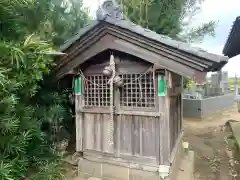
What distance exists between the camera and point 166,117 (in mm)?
4949

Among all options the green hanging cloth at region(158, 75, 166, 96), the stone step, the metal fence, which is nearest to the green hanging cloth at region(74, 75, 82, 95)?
the green hanging cloth at region(158, 75, 166, 96)

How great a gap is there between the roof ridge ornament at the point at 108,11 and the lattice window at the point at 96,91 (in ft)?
4.40

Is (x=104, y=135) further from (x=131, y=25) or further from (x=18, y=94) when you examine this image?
(x=131, y=25)

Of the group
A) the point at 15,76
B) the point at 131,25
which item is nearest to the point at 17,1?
the point at 15,76

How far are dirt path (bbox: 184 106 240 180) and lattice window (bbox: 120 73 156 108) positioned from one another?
264 cm

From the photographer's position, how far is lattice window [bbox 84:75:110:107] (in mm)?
5582

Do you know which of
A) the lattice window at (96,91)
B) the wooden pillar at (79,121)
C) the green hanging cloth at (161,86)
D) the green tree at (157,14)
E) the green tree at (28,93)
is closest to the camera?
the green tree at (28,93)

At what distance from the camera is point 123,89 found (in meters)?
5.40

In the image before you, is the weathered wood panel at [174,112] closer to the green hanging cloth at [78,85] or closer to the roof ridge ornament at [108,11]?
the roof ridge ornament at [108,11]

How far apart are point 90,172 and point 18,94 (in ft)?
8.05

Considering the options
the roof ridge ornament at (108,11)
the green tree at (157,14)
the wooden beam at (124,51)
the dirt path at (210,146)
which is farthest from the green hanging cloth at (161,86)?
the green tree at (157,14)

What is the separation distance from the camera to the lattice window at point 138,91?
16.9 ft

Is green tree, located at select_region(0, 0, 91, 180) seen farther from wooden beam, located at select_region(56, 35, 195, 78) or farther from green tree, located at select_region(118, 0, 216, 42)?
green tree, located at select_region(118, 0, 216, 42)

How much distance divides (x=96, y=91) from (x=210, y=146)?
5620 millimetres
